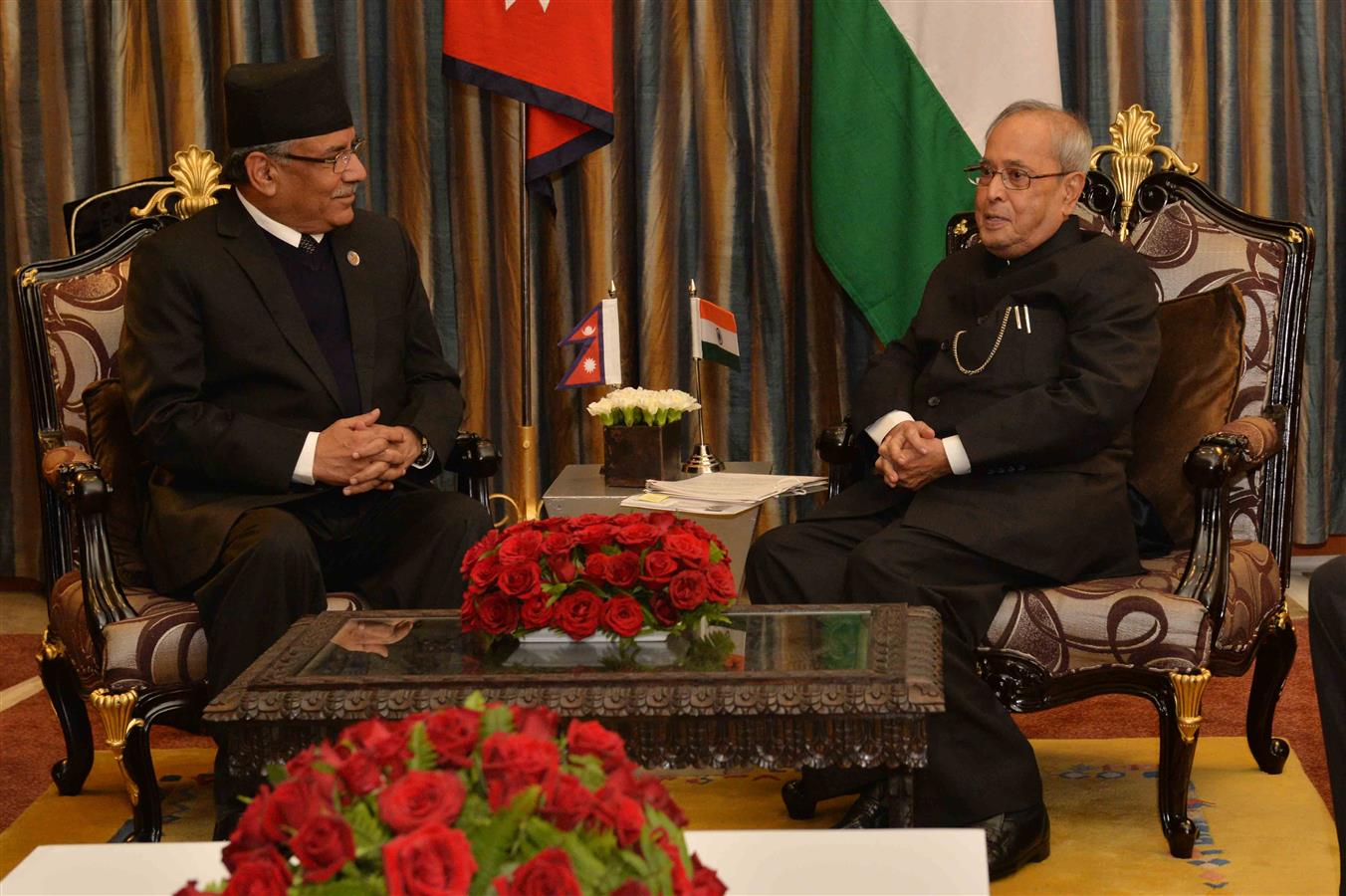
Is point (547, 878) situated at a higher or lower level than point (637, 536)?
lower

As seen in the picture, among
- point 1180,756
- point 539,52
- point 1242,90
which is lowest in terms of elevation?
point 1180,756

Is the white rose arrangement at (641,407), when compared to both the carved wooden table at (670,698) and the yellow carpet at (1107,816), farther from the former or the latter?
the carved wooden table at (670,698)

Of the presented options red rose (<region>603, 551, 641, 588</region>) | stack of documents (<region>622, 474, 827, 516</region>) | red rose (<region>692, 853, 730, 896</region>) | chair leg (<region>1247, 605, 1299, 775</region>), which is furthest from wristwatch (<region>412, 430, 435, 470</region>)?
red rose (<region>692, 853, 730, 896</region>)

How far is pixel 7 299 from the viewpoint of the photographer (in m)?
5.09

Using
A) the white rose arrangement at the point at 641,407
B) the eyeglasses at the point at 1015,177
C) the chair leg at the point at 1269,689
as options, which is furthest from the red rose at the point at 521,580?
the chair leg at the point at 1269,689

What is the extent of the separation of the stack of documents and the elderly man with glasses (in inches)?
5.3

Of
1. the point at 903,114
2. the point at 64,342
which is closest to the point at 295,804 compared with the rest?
the point at 64,342

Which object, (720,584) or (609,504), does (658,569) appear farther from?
(609,504)

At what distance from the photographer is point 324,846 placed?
120 centimetres

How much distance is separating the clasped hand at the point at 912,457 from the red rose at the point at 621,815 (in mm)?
2089

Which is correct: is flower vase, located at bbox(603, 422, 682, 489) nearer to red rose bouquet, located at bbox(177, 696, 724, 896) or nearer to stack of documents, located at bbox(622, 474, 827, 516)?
stack of documents, located at bbox(622, 474, 827, 516)

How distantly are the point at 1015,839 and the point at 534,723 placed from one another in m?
1.77

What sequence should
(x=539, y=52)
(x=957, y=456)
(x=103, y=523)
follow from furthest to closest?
(x=539, y=52) → (x=957, y=456) → (x=103, y=523)

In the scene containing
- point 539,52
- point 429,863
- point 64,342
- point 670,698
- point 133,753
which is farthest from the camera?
point 539,52
